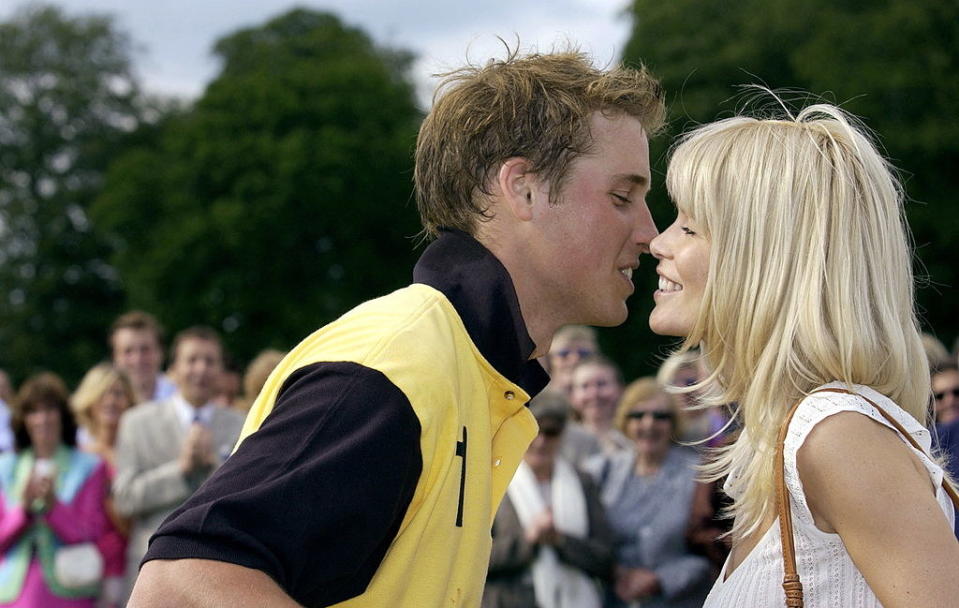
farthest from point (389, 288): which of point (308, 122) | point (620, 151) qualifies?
point (620, 151)

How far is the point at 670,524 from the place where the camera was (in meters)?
6.34

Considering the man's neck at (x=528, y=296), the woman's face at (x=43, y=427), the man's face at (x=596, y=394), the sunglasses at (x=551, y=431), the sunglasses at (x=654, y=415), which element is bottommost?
the man's face at (x=596, y=394)

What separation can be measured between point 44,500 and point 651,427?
3362mm

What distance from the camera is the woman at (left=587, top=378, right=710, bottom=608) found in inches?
246

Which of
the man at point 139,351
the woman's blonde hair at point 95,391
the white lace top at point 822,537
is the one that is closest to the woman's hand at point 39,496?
the woman's blonde hair at point 95,391

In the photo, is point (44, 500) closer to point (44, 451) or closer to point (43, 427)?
point (44, 451)

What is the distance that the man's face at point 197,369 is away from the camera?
7.56 metres

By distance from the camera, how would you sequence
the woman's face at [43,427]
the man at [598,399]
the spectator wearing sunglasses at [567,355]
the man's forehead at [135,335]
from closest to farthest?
1. the woman's face at [43,427]
2. the man at [598,399]
3. the man's forehead at [135,335]
4. the spectator wearing sunglasses at [567,355]

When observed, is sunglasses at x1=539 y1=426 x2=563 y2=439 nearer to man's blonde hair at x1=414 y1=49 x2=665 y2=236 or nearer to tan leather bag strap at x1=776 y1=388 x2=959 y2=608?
man's blonde hair at x1=414 y1=49 x2=665 y2=236

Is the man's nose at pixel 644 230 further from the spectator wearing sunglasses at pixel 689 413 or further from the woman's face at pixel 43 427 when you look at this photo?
the woman's face at pixel 43 427

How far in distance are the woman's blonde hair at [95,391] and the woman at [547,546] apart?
314 centimetres

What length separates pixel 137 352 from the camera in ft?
29.2

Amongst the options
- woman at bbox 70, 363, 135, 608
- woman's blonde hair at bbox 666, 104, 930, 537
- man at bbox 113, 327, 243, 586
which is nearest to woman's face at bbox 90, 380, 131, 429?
woman at bbox 70, 363, 135, 608

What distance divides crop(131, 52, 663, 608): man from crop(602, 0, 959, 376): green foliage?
21.9m
